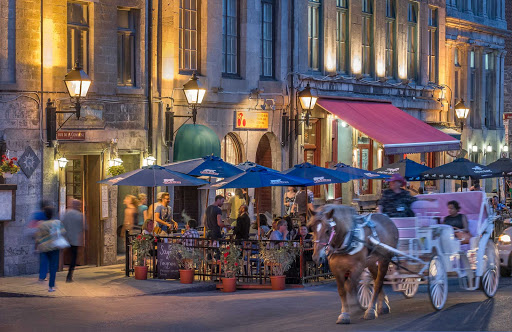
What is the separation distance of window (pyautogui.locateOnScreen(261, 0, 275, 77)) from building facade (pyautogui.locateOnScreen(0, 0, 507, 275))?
43 mm

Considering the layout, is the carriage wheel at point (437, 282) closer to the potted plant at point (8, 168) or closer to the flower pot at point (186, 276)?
the flower pot at point (186, 276)

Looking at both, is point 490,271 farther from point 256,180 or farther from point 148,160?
point 148,160

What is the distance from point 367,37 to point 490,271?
58.3 ft

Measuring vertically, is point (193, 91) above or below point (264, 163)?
above

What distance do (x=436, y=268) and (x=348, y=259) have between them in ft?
6.04

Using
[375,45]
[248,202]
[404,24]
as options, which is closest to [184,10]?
[248,202]

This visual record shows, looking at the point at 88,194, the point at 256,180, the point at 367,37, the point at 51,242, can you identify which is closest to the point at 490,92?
the point at 367,37

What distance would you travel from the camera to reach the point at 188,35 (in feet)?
83.1

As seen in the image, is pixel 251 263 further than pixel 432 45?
No

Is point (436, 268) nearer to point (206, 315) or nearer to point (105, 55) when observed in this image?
point (206, 315)

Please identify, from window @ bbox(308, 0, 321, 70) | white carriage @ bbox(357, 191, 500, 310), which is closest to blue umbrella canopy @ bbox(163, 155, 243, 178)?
white carriage @ bbox(357, 191, 500, 310)

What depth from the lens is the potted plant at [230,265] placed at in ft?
59.5

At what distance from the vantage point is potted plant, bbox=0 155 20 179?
2014 cm

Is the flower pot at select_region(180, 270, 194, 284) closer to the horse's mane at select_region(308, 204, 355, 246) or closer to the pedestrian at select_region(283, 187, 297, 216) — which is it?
the horse's mane at select_region(308, 204, 355, 246)
